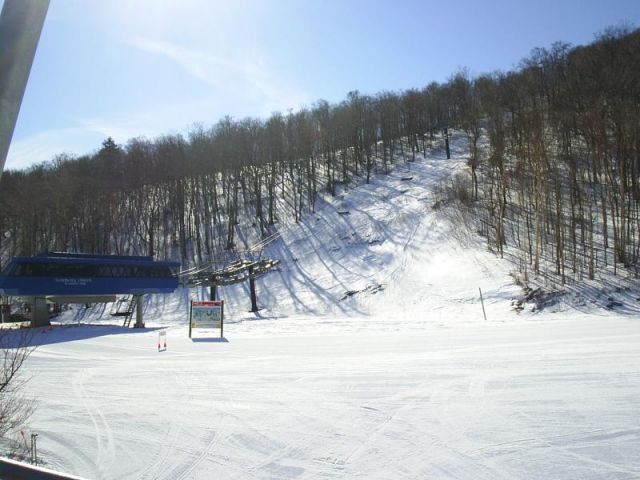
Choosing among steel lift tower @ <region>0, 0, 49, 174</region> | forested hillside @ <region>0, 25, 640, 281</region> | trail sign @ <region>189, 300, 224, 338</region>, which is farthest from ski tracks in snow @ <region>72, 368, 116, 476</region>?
forested hillside @ <region>0, 25, 640, 281</region>

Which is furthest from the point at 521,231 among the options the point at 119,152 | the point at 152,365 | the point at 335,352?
the point at 119,152

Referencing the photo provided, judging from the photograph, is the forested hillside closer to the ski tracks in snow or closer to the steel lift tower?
the ski tracks in snow

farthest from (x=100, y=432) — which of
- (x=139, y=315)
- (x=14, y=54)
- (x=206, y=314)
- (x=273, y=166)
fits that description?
(x=273, y=166)

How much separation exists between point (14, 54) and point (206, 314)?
26.8m

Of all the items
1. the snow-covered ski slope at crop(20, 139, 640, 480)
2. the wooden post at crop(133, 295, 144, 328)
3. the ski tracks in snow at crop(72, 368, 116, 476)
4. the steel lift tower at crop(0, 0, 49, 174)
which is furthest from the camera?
the wooden post at crop(133, 295, 144, 328)

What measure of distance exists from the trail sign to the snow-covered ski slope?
0.82m

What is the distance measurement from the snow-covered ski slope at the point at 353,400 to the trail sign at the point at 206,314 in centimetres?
82

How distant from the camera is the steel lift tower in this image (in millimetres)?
2910

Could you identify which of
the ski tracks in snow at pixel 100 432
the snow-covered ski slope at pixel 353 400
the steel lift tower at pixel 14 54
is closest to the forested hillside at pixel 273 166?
the snow-covered ski slope at pixel 353 400

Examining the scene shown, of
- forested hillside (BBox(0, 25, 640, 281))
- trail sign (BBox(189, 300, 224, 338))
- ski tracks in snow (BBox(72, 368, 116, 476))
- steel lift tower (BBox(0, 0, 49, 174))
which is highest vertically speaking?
forested hillside (BBox(0, 25, 640, 281))

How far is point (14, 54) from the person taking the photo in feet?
9.64

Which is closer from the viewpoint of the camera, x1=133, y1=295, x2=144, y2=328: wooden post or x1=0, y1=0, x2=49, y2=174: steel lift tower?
x1=0, y1=0, x2=49, y2=174: steel lift tower

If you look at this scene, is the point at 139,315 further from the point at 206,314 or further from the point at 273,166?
the point at 273,166

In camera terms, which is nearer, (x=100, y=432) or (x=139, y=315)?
(x=100, y=432)
